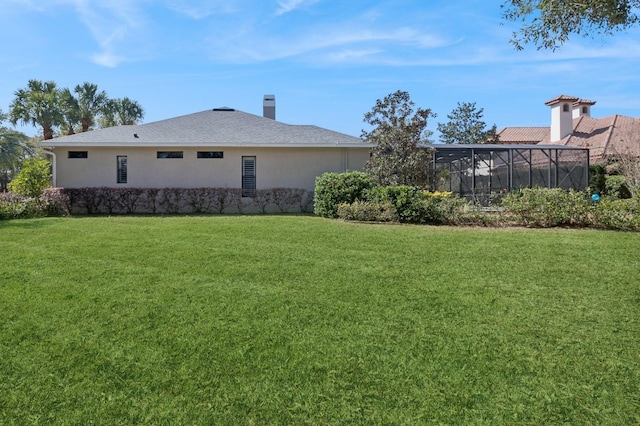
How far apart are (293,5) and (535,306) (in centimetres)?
828

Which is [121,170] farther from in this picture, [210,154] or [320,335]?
[320,335]

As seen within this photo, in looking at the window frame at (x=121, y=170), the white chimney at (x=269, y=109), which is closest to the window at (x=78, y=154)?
the window frame at (x=121, y=170)

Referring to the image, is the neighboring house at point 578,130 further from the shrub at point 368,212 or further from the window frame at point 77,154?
the window frame at point 77,154

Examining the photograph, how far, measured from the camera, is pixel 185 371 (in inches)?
137

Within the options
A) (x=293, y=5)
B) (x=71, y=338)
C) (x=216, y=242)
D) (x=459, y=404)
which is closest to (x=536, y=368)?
(x=459, y=404)

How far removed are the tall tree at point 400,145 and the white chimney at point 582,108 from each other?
98.3ft

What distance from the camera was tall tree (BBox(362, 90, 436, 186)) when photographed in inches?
524

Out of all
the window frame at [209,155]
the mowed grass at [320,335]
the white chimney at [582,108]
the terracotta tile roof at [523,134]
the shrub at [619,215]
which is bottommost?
the mowed grass at [320,335]

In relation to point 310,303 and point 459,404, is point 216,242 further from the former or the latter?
point 459,404

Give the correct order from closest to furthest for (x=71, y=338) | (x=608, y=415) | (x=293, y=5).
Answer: (x=608, y=415), (x=71, y=338), (x=293, y=5)

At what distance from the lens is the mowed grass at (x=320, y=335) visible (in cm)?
308

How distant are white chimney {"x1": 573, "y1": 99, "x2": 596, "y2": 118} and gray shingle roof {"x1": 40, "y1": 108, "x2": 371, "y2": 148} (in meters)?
29.7

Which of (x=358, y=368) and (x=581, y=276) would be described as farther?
(x=581, y=276)

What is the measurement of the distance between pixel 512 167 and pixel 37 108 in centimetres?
2669
